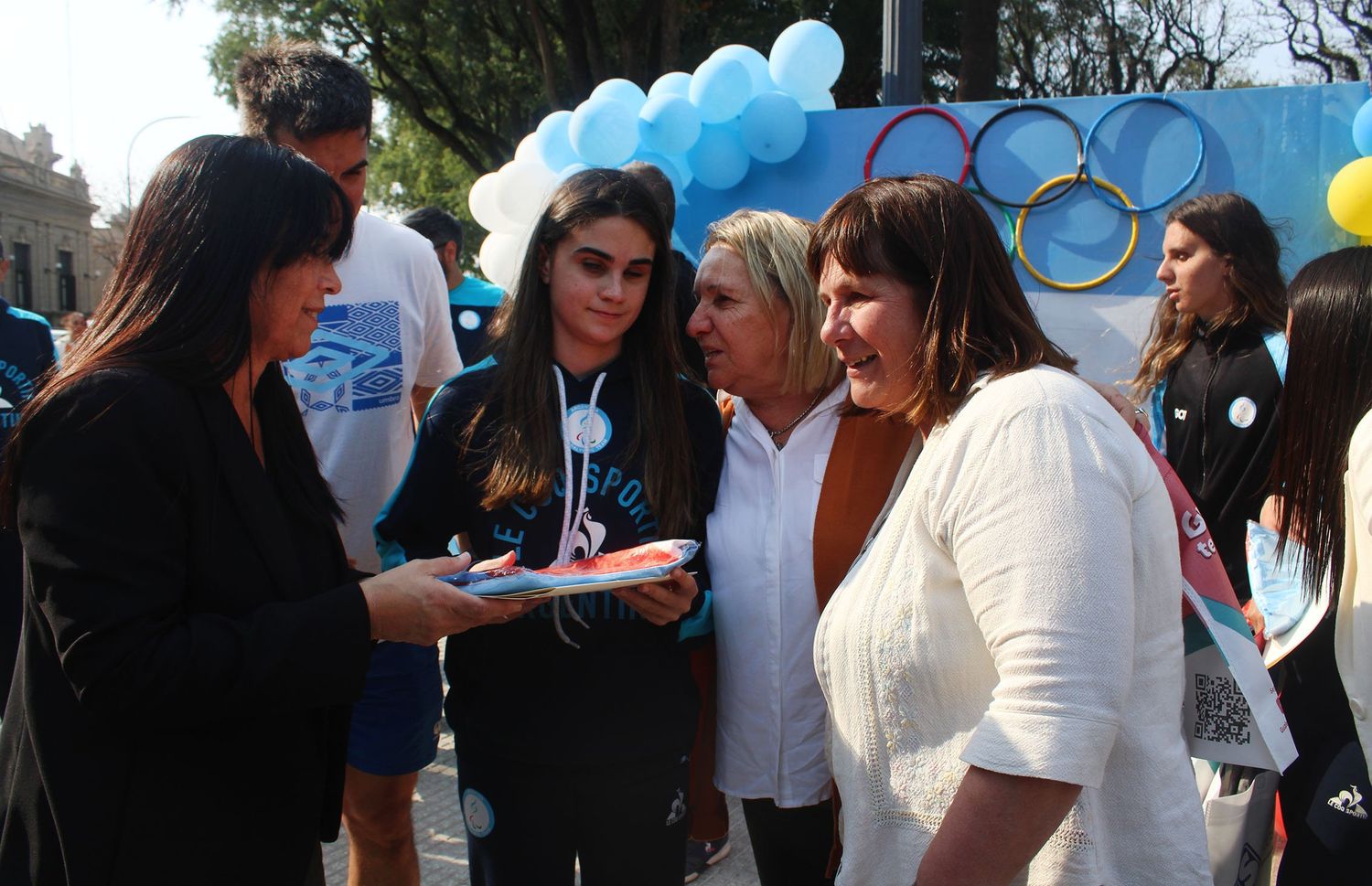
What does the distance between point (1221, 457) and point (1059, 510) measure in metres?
2.72

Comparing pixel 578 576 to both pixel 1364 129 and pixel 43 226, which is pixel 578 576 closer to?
pixel 1364 129

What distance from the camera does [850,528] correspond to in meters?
2.23

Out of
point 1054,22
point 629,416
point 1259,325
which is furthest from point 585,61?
point 629,416

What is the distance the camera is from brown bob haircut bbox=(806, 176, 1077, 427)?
61.1 inches

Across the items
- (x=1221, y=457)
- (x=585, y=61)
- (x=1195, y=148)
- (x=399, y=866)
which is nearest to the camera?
(x=399, y=866)

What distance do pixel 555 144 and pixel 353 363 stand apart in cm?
490

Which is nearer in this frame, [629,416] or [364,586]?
[364,586]

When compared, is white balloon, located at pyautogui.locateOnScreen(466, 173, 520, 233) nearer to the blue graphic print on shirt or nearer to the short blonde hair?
the blue graphic print on shirt

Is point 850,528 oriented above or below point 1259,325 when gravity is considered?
below

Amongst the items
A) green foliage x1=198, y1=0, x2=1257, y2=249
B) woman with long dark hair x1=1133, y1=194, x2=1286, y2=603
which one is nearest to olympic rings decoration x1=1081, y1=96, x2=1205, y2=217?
woman with long dark hair x1=1133, y1=194, x2=1286, y2=603

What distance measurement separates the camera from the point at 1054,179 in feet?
20.1

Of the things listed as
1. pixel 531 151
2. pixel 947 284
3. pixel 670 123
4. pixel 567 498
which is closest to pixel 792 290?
pixel 567 498

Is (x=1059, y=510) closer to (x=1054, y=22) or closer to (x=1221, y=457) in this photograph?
(x=1221, y=457)

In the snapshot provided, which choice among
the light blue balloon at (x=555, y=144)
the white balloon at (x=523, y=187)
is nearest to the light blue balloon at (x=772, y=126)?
the light blue balloon at (x=555, y=144)
